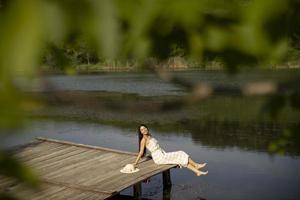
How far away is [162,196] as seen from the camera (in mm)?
11523

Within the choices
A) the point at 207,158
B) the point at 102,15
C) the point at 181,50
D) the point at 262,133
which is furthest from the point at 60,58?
the point at 262,133

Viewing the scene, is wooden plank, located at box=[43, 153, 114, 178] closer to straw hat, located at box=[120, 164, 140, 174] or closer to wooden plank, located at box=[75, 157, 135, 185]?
wooden plank, located at box=[75, 157, 135, 185]

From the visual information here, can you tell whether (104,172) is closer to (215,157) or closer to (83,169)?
(83,169)

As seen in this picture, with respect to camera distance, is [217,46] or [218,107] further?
[218,107]

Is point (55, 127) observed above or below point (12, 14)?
below

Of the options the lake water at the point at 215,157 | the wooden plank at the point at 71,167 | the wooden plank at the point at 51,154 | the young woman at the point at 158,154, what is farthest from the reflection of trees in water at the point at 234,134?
the wooden plank at the point at 71,167

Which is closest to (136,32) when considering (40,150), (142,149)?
(142,149)

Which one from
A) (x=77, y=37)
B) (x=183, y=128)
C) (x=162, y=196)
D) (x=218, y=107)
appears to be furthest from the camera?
(x=218, y=107)

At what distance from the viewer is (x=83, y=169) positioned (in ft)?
33.2

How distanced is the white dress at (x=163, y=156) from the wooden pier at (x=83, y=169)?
0.53 feet

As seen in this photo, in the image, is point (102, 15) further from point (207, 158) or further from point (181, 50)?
point (207, 158)

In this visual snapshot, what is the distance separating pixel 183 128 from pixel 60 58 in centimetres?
1885

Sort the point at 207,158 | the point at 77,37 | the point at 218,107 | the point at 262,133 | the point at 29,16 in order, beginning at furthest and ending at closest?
the point at 218,107 → the point at 262,133 → the point at 207,158 → the point at 77,37 → the point at 29,16

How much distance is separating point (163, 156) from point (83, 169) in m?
1.72
